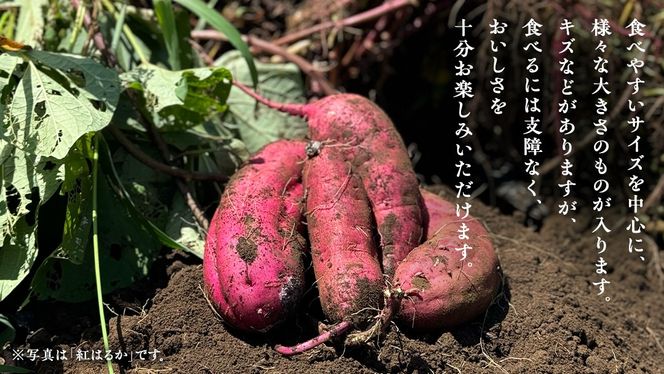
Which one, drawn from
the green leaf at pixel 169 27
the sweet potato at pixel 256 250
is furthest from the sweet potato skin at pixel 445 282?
the green leaf at pixel 169 27

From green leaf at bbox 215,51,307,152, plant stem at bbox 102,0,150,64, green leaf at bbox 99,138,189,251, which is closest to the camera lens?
green leaf at bbox 99,138,189,251

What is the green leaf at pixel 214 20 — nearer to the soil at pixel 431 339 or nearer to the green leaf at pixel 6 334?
the soil at pixel 431 339

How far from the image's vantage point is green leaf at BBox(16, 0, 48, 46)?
222cm

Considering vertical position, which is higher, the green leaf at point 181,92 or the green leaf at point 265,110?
the green leaf at point 181,92

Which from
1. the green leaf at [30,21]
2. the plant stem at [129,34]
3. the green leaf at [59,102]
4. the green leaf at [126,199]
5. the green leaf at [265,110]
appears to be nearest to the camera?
the green leaf at [59,102]

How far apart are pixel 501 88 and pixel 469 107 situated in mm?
150

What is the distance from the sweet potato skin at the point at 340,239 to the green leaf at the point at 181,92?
0.37 m

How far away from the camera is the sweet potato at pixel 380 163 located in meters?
1.93

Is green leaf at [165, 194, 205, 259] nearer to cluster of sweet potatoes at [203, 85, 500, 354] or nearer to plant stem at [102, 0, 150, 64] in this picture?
cluster of sweet potatoes at [203, 85, 500, 354]

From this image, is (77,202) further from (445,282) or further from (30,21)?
(445,282)

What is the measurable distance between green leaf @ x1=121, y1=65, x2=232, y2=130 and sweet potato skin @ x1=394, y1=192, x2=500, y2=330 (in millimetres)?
716

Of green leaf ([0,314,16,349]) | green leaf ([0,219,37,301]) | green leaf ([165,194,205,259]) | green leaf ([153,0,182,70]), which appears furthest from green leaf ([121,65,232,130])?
green leaf ([0,314,16,349])

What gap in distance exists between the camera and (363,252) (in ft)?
6.03

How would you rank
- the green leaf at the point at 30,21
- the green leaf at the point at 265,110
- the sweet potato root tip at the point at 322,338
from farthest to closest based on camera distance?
the green leaf at the point at 265,110 < the green leaf at the point at 30,21 < the sweet potato root tip at the point at 322,338
